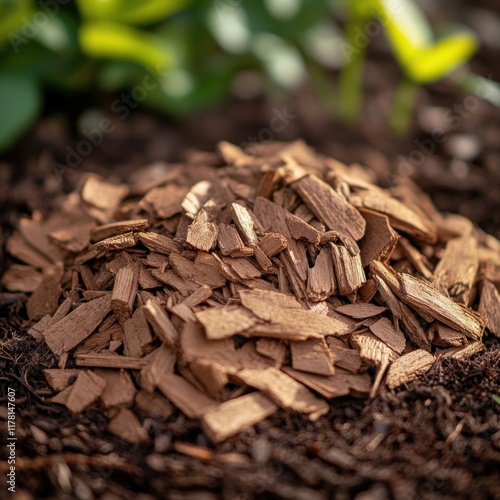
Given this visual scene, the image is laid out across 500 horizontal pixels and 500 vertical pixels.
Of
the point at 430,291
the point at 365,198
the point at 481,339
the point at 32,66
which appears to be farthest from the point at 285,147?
the point at 32,66

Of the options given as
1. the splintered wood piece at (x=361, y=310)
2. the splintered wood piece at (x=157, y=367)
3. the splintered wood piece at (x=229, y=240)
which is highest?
the splintered wood piece at (x=229, y=240)

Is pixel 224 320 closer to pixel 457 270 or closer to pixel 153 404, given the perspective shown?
pixel 153 404

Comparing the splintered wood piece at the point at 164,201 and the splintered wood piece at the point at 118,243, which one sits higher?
the splintered wood piece at the point at 164,201

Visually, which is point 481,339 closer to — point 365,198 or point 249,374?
point 365,198

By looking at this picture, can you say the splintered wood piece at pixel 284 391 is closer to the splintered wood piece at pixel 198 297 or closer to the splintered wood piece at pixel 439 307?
the splintered wood piece at pixel 198 297

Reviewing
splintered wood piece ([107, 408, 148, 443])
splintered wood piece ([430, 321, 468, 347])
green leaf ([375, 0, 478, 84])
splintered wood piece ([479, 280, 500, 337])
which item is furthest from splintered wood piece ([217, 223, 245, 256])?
green leaf ([375, 0, 478, 84])

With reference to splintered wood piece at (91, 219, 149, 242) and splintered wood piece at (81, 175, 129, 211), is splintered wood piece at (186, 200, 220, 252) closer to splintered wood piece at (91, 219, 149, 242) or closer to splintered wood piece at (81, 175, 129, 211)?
splintered wood piece at (91, 219, 149, 242)

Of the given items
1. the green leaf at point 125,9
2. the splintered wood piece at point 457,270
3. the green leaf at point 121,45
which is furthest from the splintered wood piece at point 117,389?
the green leaf at point 125,9
